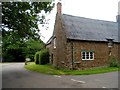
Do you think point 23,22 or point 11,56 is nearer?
point 23,22

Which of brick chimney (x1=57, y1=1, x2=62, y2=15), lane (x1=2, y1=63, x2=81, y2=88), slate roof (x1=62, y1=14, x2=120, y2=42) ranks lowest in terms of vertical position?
lane (x1=2, y1=63, x2=81, y2=88)

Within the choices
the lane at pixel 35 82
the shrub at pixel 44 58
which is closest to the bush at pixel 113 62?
the lane at pixel 35 82

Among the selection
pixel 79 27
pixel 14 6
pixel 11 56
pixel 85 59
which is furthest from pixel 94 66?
pixel 11 56

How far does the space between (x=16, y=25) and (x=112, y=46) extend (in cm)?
1500

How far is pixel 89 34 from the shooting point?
1078 inches

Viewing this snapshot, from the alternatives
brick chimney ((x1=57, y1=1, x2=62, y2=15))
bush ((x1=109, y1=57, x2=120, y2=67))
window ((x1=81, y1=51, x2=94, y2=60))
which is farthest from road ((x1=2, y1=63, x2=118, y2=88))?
brick chimney ((x1=57, y1=1, x2=62, y2=15))

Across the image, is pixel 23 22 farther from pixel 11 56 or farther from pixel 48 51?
pixel 11 56

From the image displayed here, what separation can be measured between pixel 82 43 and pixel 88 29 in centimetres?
397

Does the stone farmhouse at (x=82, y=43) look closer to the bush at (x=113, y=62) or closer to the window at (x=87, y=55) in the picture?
the window at (x=87, y=55)

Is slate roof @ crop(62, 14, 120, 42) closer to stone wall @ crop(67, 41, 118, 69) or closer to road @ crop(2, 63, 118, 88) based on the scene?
stone wall @ crop(67, 41, 118, 69)

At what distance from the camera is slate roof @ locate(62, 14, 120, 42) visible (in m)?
26.3

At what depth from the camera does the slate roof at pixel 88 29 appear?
26.3 meters

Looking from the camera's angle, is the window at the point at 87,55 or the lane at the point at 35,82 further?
the window at the point at 87,55

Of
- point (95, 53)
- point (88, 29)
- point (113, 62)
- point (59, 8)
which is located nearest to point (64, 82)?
point (95, 53)
